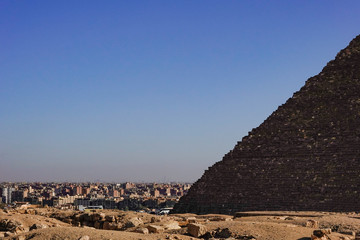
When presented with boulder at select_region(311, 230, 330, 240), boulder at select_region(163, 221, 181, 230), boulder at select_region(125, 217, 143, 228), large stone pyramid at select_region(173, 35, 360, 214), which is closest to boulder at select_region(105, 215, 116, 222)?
boulder at select_region(125, 217, 143, 228)

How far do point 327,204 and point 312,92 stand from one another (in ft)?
41.0

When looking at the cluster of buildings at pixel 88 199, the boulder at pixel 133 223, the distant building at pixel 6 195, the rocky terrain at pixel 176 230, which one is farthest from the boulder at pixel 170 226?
the distant building at pixel 6 195

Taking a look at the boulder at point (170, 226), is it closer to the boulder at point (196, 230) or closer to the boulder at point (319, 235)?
the boulder at point (196, 230)

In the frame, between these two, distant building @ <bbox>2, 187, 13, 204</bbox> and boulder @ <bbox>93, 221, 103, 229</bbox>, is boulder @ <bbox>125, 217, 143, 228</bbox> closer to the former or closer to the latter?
boulder @ <bbox>93, 221, 103, 229</bbox>

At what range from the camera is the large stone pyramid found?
36.9m

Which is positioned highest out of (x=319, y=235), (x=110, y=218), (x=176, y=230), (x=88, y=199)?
(x=88, y=199)

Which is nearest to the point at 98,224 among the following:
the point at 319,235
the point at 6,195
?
the point at 319,235

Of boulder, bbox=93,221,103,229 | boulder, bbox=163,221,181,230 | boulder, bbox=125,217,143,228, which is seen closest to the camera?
boulder, bbox=163,221,181,230

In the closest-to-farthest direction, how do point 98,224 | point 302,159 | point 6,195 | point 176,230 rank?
point 176,230
point 98,224
point 302,159
point 6,195

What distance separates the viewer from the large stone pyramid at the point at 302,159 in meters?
36.9

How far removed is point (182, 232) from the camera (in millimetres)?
14898

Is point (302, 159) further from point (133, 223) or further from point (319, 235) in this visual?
point (319, 235)

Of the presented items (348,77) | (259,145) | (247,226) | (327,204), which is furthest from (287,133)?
(247,226)

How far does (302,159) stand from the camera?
1575 inches
